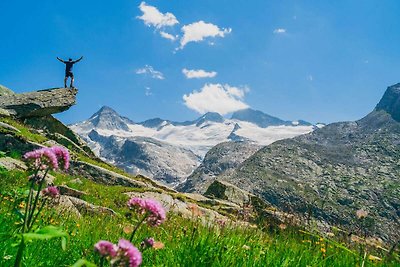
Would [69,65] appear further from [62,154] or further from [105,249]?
[105,249]

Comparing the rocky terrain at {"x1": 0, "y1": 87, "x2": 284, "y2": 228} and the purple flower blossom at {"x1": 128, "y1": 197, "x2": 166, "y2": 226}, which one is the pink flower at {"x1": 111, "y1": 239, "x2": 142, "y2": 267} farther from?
the rocky terrain at {"x1": 0, "y1": 87, "x2": 284, "y2": 228}

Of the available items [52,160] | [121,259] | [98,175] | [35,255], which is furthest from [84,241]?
[98,175]

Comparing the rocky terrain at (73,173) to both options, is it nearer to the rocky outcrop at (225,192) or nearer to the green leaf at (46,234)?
the green leaf at (46,234)

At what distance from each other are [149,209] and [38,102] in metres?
45.6

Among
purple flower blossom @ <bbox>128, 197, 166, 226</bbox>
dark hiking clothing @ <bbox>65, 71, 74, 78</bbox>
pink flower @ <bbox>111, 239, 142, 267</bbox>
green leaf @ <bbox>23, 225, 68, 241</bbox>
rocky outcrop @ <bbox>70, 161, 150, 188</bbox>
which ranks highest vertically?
dark hiking clothing @ <bbox>65, 71, 74, 78</bbox>

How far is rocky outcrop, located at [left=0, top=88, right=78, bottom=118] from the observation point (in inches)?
1758

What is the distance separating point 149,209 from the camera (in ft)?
10.6

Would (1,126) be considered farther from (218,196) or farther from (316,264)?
(316,264)

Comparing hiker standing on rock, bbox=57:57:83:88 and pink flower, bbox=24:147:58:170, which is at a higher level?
hiker standing on rock, bbox=57:57:83:88

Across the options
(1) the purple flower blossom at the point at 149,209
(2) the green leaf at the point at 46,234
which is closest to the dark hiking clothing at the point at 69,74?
(1) the purple flower blossom at the point at 149,209

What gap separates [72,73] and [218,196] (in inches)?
894

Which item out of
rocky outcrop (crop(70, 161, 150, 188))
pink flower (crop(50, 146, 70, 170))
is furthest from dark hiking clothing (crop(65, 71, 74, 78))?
pink flower (crop(50, 146, 70, 170))

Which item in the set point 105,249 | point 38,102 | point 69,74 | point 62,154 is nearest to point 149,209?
point 62,154

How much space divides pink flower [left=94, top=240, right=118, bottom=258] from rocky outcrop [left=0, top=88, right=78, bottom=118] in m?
45.7
